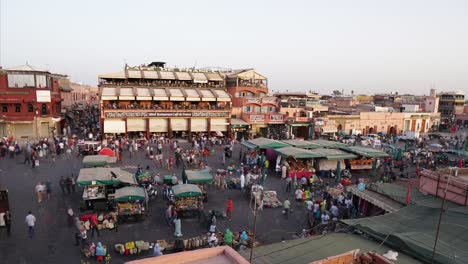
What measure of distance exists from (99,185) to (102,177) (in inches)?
17.0

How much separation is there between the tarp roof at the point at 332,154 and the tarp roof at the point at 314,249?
14.2 meters

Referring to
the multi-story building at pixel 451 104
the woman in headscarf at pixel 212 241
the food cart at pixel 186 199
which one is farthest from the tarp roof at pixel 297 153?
the multi-story building at pixel 451 104

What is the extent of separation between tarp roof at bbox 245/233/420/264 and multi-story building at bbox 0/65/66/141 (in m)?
33.0

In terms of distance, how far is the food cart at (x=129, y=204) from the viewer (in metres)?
14.4

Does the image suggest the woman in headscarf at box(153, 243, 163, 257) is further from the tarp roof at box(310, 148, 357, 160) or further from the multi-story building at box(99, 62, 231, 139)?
the multi-story building at box(99, 62, 231, 139)

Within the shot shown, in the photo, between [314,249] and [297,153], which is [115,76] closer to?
[297,153]

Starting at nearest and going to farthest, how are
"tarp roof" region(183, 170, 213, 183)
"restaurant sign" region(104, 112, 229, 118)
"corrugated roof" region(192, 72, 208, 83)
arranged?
"tarp roof" region(183, 170, 213, 183)
"restaurant sign" region(104, 112, 229, 118)
"corrugated roof" region(192, 72, 208, 83)

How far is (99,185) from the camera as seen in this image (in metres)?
16.0

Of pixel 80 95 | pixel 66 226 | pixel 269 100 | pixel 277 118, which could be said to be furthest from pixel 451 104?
pixel 66 226

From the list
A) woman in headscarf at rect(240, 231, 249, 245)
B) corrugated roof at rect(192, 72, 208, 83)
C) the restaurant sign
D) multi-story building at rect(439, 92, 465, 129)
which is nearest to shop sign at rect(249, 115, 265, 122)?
the restaurant sign

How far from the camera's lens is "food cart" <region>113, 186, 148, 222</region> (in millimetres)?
14420

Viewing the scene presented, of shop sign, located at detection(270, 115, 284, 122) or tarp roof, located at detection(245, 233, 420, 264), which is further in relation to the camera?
shop sign, located at detection(270, 115, 284, 122)

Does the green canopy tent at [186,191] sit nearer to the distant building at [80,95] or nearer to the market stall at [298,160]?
the market stall at [298,160]

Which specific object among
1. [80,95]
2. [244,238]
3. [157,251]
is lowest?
[244,238]
